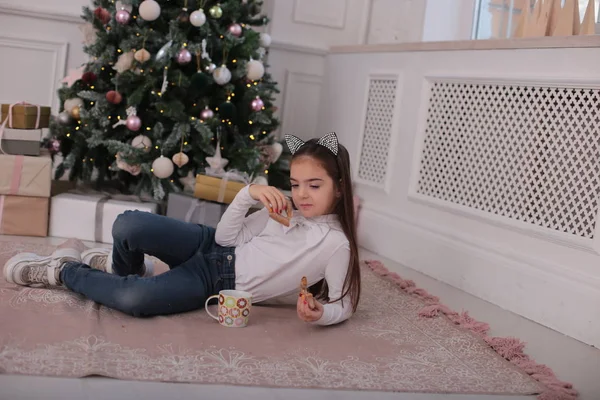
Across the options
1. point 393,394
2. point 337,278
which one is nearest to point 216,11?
point 337,278

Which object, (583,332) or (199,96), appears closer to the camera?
(583,332)

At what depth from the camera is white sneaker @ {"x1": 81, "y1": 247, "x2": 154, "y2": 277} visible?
7.63 ft

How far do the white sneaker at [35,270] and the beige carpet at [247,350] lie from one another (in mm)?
32

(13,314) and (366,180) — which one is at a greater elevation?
(366,180)

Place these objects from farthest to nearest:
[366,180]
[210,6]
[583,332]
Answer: [366,180] → [210,6] → [583,332]

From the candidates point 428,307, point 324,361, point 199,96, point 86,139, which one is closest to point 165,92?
point 199,96

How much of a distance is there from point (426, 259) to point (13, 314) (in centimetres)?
176

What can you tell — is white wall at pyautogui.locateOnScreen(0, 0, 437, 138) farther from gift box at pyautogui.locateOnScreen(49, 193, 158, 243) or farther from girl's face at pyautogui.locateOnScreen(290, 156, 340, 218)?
girl's face at pyautogui.locateOnScreen(290, 156, 340, 218)

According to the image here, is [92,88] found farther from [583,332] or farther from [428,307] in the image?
[583,332]

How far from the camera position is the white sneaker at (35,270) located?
222 centimetres

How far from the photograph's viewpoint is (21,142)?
9.88 ft

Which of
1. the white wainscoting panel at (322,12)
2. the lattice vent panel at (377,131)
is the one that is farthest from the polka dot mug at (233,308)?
the white wainscoting panel at (322,12)

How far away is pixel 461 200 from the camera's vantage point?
3090mm

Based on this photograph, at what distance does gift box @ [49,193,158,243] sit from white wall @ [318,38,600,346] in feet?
3.95
